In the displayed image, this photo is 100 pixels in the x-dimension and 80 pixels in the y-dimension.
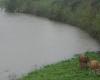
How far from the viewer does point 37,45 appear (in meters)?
49.2

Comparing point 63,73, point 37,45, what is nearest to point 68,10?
point 37,45

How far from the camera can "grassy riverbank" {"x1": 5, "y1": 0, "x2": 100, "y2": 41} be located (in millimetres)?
58594

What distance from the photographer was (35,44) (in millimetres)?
50031

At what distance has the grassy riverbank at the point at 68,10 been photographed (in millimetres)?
58594

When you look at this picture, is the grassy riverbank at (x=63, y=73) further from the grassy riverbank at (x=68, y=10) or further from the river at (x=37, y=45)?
the grassy riverbank at (x=68, y=10)

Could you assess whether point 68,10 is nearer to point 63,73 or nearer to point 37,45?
point 37,45

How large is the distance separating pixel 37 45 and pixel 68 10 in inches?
1196

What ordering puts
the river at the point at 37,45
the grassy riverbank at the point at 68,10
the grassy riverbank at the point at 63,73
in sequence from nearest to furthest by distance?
the grassy riverbank at the point at 63,73 < the river at the point at 37,45 < the grassy riverbank at the point at 68,10

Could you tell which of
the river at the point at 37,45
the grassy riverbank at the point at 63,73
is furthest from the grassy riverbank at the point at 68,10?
the grassy riverbank at the point at 63,73

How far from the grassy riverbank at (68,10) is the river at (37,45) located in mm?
1816

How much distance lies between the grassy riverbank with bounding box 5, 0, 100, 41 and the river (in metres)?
1.82

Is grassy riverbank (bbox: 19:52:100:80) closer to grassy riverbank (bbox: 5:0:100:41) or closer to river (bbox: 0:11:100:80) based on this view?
river (bbox: 0:11:100:80)

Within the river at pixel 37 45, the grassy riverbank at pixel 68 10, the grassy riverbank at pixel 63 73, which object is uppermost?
the grassy riverbank at pixel 68 10

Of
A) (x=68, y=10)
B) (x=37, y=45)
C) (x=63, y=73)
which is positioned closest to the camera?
(x=63, y=73)
